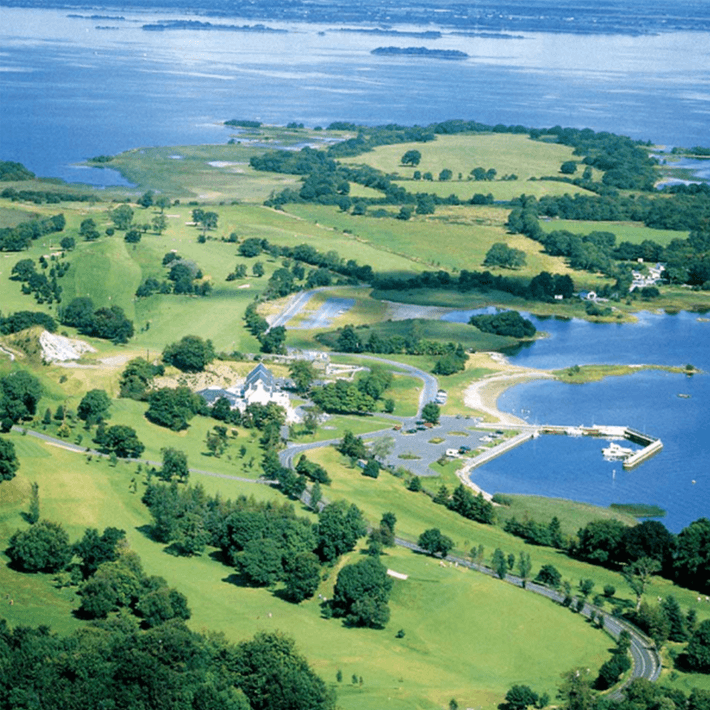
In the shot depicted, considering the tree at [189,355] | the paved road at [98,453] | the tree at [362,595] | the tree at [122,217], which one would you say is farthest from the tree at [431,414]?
the tree at [122,217]

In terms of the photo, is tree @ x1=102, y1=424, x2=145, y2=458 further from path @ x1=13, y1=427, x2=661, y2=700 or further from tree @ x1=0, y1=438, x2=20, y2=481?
tree @ x1=0, y1=438, x2=20, y2=481

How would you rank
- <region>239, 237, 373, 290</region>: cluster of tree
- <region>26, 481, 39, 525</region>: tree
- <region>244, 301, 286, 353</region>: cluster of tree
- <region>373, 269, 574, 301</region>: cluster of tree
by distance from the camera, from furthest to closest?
<region>239, 237, 373, 290</region>: cluster of tree
<region>373, 269, 574, 301</region>: cluster of tree
<region>244, 301, 286, 353</region>: cluster of tree
<region>26, 481, 39, 525</region>: tree

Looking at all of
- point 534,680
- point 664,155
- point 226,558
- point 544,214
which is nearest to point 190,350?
point 226,558

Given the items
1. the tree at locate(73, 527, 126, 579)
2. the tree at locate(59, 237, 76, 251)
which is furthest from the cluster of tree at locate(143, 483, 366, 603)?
the tree at locate(59, 237, 76, 251)

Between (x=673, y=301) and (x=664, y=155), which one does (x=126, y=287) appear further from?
(x=664, y=155)

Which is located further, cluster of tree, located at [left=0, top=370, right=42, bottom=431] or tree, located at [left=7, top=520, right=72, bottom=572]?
cluster of tree, located at [left=0, top=370, right=42, bottom=431]

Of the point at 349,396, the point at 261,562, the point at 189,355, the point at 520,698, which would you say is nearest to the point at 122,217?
the point at 189,355

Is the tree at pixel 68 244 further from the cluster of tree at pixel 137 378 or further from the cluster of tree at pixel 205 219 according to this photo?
the cluster of tree at pixel 137 378

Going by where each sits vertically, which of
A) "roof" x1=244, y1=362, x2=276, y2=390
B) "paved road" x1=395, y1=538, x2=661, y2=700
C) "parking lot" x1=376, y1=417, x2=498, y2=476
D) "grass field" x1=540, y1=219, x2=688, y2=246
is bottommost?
"parking lot" x1=376, y1=417, x2=498, y2=476
